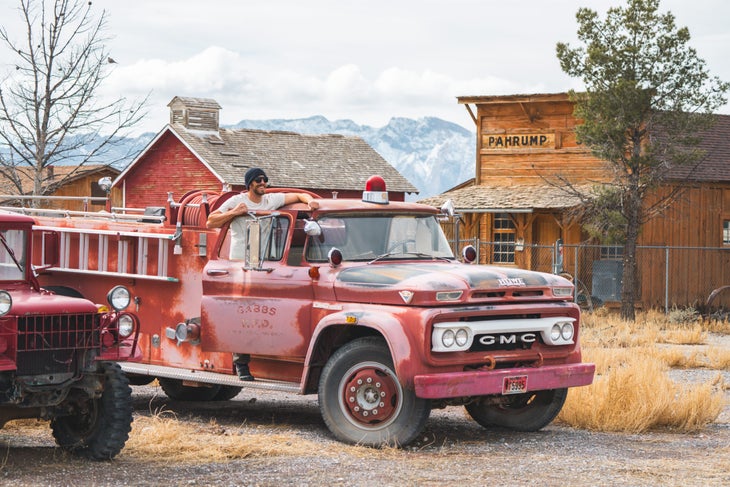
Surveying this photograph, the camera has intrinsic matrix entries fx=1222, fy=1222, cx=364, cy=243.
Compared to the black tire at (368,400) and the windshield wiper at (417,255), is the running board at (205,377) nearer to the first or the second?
the black tire at (368,400)

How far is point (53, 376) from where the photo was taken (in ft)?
30.1

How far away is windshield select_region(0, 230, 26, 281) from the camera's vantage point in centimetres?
1000

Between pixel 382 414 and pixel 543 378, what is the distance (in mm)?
1485

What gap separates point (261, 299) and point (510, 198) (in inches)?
933

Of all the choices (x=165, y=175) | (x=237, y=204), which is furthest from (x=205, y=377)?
(x=165, y=175)

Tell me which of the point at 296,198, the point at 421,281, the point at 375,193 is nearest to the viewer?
the point at 421,281

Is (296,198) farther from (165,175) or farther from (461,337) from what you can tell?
(165,175)

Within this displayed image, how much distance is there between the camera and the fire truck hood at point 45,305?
29.7 feet

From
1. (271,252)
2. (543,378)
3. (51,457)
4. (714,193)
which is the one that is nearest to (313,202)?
(271,252)

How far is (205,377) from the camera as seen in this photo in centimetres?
1205

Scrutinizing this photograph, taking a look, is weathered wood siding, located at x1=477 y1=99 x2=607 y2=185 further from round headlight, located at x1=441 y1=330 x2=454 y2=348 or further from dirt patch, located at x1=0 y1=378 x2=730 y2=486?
round headlight, located at x1=441 y1=330 x2=454 y2=348

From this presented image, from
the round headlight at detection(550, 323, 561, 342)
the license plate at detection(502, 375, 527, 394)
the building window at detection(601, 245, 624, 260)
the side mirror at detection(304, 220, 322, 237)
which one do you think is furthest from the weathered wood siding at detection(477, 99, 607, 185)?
the license plate at detection(502, 375, 527, 394)

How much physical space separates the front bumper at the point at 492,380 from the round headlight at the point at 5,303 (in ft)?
10.7

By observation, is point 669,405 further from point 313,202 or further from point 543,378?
point 313,202
